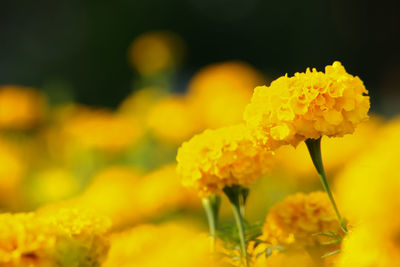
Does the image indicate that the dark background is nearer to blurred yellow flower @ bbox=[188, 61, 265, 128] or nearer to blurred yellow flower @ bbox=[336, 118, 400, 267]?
blurred yellow flower @ bbox=[188, 61, 265, 128]

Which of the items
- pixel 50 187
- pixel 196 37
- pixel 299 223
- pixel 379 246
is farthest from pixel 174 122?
pixel 196 37

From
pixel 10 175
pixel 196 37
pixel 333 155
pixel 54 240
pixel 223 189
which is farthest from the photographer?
pixel 196 37

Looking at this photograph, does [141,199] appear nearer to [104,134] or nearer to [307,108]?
[104,134]

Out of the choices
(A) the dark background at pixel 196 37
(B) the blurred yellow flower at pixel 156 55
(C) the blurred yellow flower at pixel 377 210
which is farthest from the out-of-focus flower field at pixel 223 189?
(A) the dark background at pixel 196 37

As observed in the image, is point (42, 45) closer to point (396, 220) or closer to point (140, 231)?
point (140, 231)

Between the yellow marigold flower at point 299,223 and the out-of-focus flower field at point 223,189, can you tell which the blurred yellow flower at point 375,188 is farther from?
the yellow marigold flower at point 299,223

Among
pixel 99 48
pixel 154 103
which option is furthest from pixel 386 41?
pixel 154 103

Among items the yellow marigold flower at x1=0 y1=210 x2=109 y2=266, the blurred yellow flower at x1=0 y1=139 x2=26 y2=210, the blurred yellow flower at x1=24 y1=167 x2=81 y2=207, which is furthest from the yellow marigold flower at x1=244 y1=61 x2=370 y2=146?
the blurred yellow flower at x1=24 y1=167 x2=81 y2=207
